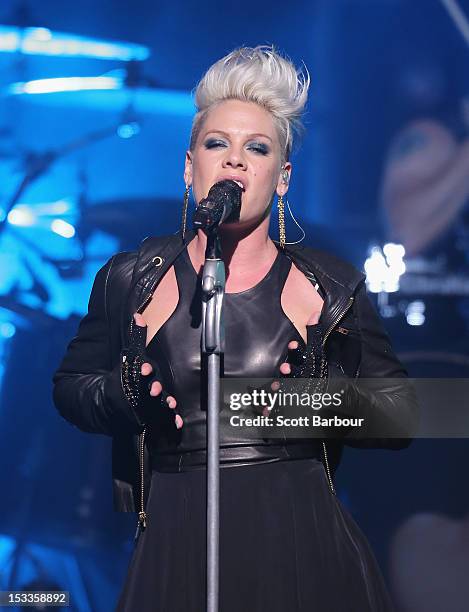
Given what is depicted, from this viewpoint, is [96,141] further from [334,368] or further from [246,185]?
[334,368]

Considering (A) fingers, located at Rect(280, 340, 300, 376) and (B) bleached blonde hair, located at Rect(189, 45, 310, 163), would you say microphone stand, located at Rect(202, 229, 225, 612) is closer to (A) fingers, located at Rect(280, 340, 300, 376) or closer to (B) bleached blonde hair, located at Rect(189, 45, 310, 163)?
(A) fingers, located at Rect(280, 340, 300, 376)

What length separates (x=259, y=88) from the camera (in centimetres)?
206

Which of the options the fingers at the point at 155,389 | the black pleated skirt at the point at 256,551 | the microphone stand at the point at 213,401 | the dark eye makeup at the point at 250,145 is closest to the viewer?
the microphone stand at the point at 213,401

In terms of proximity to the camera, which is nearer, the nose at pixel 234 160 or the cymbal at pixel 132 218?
the nose at pixel 234 160

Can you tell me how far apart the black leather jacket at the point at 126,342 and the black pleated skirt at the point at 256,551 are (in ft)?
0.39

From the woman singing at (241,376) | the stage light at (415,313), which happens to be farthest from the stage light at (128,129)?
the stage light at (415,313)

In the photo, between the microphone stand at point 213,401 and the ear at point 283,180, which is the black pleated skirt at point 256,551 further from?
→ the ear at point 283,180

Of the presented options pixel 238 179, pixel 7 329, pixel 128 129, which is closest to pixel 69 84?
pixel 128 129

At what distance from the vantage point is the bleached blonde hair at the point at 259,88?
206 cm

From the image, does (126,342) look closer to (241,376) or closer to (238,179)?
(241,376)

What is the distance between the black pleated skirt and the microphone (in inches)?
21.1

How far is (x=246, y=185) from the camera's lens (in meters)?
1.97

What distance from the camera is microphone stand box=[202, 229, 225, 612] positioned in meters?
1.47

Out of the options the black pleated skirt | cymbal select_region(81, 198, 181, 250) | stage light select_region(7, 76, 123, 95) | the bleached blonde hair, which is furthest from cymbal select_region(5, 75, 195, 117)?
the black pleated skirt
